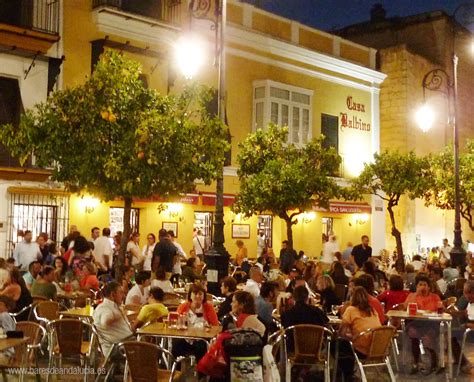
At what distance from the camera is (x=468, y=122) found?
111ft

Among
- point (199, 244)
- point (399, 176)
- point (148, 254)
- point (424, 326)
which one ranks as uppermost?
point (399, 176)

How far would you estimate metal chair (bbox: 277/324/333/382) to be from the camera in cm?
817

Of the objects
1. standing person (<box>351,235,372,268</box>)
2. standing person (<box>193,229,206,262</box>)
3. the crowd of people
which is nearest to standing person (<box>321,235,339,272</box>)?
standing person (<box>351,235,372,268</box>)

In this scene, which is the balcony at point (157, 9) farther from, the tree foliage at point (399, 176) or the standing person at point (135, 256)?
the tree foliage at point (399, 176)

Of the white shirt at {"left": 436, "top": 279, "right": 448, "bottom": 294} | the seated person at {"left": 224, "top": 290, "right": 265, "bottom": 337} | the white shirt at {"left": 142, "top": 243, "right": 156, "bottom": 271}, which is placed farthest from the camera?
the white shirt at {"left": 142, "top": 243, "right": 156, "bottom": 271}

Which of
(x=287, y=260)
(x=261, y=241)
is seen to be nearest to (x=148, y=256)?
(x=287, y=260)

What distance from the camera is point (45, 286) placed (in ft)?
36.2

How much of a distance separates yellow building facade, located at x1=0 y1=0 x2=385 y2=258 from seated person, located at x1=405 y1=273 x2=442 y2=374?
672cm

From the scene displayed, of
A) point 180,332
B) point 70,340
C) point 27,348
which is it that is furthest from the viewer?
point 180,332

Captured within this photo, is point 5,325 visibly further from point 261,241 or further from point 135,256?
point 261,241

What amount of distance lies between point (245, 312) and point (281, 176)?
37.0 ft

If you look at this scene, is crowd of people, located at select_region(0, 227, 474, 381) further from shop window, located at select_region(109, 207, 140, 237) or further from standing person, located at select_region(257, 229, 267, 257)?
standing person, located at select_region(257, 229, 267, 257)

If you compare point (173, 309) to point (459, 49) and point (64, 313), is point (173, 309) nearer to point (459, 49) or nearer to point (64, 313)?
point (64, 313)

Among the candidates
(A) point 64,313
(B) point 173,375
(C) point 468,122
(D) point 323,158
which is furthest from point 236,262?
(C) point 468,122
